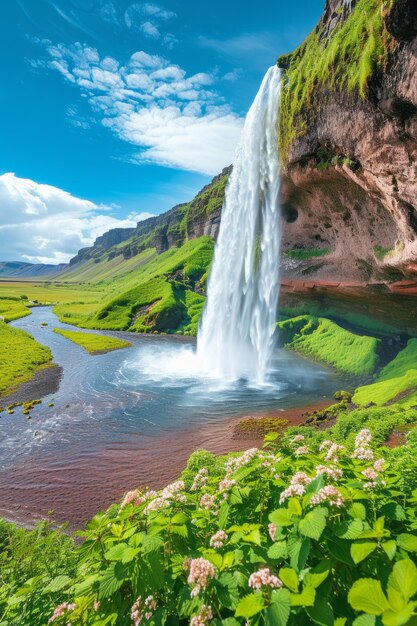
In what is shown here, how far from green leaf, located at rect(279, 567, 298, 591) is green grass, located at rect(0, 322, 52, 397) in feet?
120

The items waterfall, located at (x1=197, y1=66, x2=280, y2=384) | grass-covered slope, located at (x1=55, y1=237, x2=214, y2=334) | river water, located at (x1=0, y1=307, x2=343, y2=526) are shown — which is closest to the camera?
river water, located at (x1=0, y1=307, x2=343, y2=526)

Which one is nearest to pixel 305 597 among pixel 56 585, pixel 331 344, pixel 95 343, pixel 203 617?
pixel 203 617

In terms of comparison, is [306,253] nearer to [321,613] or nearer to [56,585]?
[56,585]

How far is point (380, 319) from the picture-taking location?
36062mm

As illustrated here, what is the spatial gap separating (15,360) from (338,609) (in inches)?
1952

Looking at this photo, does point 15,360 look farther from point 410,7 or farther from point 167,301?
point 410,7

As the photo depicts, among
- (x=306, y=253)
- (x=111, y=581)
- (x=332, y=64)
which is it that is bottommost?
(x=111, y=581)

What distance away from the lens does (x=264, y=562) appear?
284 centimetres

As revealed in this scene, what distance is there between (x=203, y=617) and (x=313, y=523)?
112 centimetres

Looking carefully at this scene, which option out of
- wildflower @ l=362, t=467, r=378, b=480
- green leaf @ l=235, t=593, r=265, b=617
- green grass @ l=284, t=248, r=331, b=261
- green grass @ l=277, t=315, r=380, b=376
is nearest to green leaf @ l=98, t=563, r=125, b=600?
green leaf @ l=235, t=593, r=265, b=617

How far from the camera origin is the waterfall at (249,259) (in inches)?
1339

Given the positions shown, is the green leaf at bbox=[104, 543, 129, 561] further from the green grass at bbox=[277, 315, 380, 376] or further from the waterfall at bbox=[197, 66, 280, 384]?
the green grass at bbox=[277, 315, 380, 376]

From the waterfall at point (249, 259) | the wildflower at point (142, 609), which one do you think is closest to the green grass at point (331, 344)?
the waterfall at point (249, 259)

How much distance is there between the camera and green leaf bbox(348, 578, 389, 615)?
1960 mm
